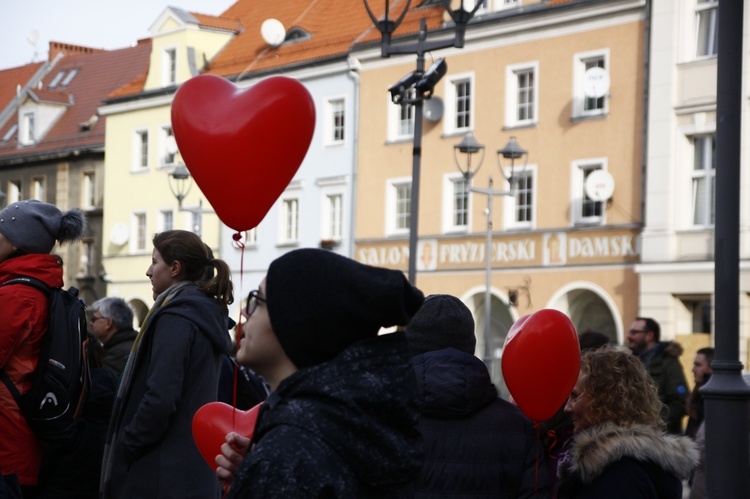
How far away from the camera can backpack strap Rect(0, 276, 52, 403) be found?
578cm

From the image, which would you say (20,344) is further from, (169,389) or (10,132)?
(10,132)

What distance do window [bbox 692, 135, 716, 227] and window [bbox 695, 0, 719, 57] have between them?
6.41 ft

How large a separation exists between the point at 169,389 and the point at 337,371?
2.71 metres

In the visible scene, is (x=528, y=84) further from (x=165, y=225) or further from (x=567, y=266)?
(x=165, y=225)

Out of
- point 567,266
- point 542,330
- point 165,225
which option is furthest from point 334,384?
point 165,225

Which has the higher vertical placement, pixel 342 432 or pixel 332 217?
pixel 332 217

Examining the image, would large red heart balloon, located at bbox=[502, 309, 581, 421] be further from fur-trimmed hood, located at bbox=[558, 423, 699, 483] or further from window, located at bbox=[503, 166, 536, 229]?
window, located at bbox=[503, 166, 536, 229]

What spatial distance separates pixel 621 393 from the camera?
484 centimetres

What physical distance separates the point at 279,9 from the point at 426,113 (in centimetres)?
1252

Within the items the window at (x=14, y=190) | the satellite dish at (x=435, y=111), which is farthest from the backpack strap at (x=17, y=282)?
the window at (x=14, y=190)

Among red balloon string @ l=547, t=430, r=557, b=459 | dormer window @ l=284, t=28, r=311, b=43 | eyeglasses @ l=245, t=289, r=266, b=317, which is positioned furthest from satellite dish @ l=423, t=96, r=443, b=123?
eyeglasses @ l=245, t=289, r=266, b=317

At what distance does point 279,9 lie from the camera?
149 feet

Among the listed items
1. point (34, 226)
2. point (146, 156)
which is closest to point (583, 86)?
point (146, 156)

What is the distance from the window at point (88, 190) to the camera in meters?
47.9
